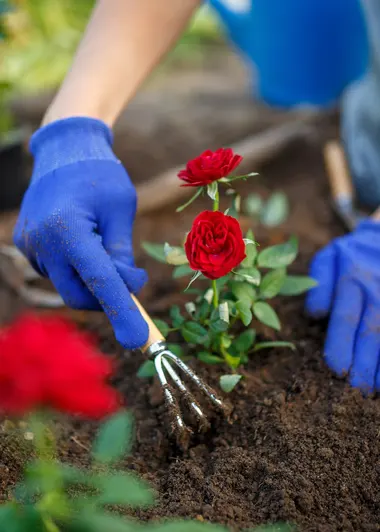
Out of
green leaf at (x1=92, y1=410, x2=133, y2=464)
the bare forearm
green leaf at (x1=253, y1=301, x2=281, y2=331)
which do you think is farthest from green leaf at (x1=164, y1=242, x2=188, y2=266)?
the bare forearm

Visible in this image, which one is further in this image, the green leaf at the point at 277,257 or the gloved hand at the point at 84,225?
the green leaf at the point at 277,257

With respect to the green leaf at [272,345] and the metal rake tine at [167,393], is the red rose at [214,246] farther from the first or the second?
the green leaf at [272,345]

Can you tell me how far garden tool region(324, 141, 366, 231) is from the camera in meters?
2.49

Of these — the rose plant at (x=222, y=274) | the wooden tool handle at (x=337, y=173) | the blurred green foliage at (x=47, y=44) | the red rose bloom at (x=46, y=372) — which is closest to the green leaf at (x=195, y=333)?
the rose plant at (x=222, y=274)

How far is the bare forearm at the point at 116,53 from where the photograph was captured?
1.77 m

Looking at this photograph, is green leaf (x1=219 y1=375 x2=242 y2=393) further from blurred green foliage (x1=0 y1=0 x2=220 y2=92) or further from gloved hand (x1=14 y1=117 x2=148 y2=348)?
blurred green foliage (x1=0 y1=0 x2=220 y2=92)

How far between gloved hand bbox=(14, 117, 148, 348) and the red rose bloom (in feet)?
1.62

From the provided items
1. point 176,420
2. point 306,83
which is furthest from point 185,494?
point 306,83

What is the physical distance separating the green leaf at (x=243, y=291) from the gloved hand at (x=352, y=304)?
0.89 ft

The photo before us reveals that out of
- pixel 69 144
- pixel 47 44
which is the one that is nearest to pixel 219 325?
pixel 69 144

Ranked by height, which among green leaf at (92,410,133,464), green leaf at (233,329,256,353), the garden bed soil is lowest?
the garden bed soil

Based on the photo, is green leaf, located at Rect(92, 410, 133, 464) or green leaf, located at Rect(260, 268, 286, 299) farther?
green leaf, located at Rect(260, 268, 286, 299)

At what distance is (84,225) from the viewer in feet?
4.67

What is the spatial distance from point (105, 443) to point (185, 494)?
0.39 m
